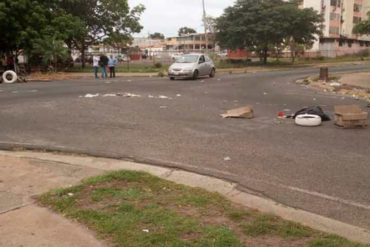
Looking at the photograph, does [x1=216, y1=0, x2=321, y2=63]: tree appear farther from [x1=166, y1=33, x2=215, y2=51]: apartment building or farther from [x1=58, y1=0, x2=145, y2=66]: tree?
[x1=166, y1=33, x2=215, y2=51]: apartment building

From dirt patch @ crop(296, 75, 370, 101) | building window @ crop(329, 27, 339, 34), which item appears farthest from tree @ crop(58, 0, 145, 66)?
building window @ crop(329, 27, 339, 34)

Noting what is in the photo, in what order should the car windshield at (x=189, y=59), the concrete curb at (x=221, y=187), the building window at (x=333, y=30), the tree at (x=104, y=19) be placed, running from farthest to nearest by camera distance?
the building window at (x=333, y=30) < the tree at (x=104, y=19) < the car windshield at (x=189, y=59) < the concrete curb at (x=221, y=187)

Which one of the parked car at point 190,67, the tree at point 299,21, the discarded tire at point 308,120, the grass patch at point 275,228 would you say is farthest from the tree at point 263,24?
the grass patch at point 275,228

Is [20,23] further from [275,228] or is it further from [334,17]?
[334,17]

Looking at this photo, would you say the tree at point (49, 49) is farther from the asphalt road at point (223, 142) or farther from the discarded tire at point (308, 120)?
the discarded tire at point (308, 120)

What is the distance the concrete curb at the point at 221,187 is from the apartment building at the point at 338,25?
208 feet

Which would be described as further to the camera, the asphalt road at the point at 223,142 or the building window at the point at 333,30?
the building window at the point at 333,30

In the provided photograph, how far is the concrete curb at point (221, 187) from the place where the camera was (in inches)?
161

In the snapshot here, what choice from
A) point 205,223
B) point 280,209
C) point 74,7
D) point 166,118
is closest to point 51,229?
point 205,223

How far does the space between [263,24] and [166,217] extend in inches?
1502

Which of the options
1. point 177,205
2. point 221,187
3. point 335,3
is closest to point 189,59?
point 221,187

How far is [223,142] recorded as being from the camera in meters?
7.82

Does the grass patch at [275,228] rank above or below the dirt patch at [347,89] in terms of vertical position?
below

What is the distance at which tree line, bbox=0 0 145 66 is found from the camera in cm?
2742
